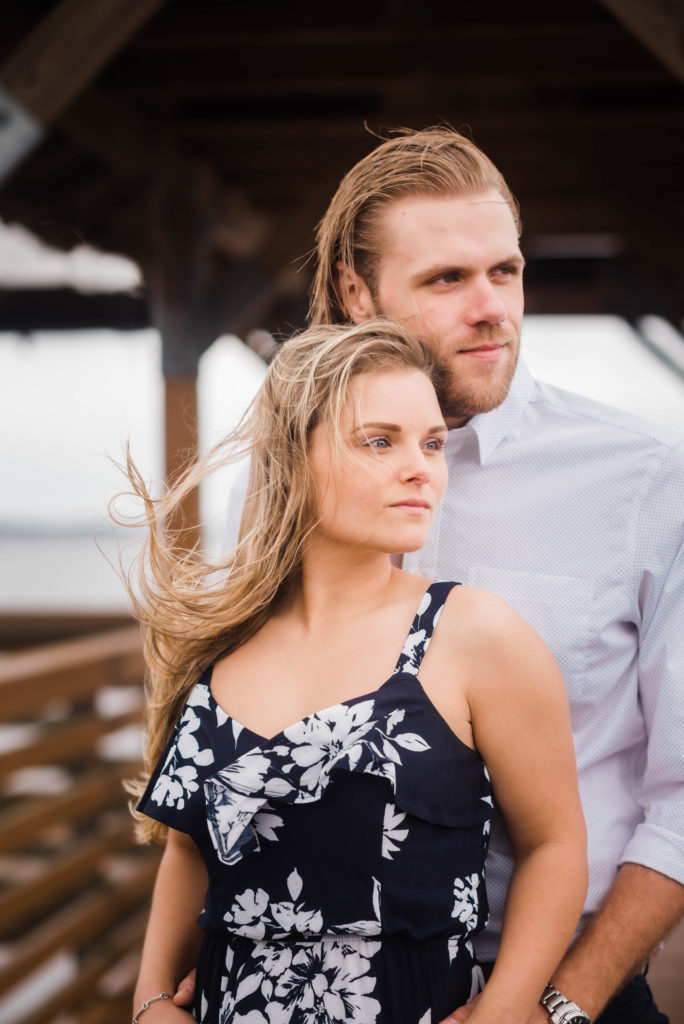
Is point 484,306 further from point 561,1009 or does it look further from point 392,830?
point 561,1009

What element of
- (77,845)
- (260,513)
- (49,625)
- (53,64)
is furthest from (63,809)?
(260,513)

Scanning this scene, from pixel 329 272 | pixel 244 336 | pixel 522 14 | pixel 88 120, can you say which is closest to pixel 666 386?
pixel 244 336

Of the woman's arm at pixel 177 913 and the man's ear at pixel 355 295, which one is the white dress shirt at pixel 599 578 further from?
the woman's arm at pixel 177 913

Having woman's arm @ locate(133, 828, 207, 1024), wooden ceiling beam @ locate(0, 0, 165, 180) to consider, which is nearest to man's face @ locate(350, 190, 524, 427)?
woman's arm @ locate(133, 828, 207, 1024)

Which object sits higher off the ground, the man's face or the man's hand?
the man's face

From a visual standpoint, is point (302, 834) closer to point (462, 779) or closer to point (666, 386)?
point (462, 779)

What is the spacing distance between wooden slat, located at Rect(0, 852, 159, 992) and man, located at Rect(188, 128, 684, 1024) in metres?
2.06

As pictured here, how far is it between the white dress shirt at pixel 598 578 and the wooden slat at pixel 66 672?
5.62 ft

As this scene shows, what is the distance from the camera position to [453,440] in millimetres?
1315

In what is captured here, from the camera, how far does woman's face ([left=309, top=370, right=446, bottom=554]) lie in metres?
1.06

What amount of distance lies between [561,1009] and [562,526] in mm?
518

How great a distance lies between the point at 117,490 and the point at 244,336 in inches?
204

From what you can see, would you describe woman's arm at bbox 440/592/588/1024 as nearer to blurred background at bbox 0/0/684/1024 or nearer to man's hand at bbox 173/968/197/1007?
man's hand at bbox 173/968/197/1007

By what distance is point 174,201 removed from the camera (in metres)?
4.55
